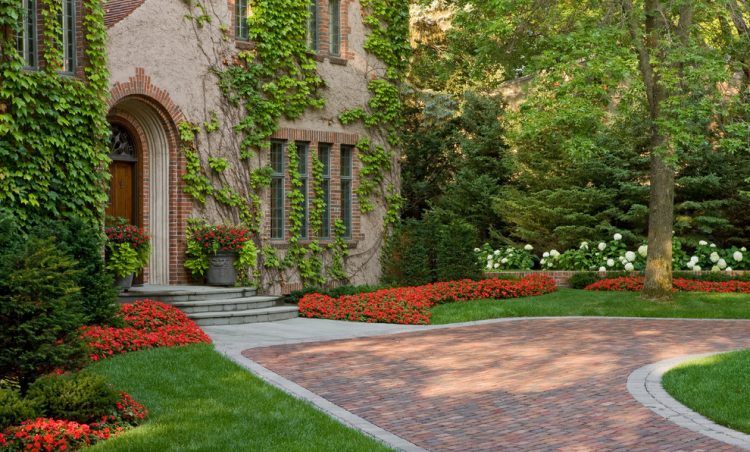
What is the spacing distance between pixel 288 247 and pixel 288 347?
6495mm

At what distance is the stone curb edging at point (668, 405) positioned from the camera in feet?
23.4

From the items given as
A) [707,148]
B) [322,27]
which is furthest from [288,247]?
[707,148]

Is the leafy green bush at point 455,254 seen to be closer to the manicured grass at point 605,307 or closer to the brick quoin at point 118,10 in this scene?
the manicured grass at point 605,307

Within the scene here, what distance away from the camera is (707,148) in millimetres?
22125

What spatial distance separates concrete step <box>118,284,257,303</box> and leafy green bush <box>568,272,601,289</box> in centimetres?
858

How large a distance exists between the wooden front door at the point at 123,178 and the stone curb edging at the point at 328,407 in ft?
20.6

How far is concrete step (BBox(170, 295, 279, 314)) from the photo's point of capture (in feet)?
48.2

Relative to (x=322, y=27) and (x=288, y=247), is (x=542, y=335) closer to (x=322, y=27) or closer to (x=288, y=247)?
(x=288, y=247)

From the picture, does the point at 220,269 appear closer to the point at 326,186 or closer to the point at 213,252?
the point at 213,252

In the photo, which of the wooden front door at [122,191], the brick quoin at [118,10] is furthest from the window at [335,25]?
the wooden front door at [122,191]

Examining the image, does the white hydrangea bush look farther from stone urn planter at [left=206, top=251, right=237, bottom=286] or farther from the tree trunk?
stone urn planter at [left=206, top=251, right=237, bottom=286]

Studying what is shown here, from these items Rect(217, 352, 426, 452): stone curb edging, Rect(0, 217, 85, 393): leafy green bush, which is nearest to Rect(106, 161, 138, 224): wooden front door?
Rect(217, 352, 426, 452): stone curb edging

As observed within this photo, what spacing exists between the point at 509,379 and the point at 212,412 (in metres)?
3.46

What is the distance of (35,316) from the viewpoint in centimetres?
767
